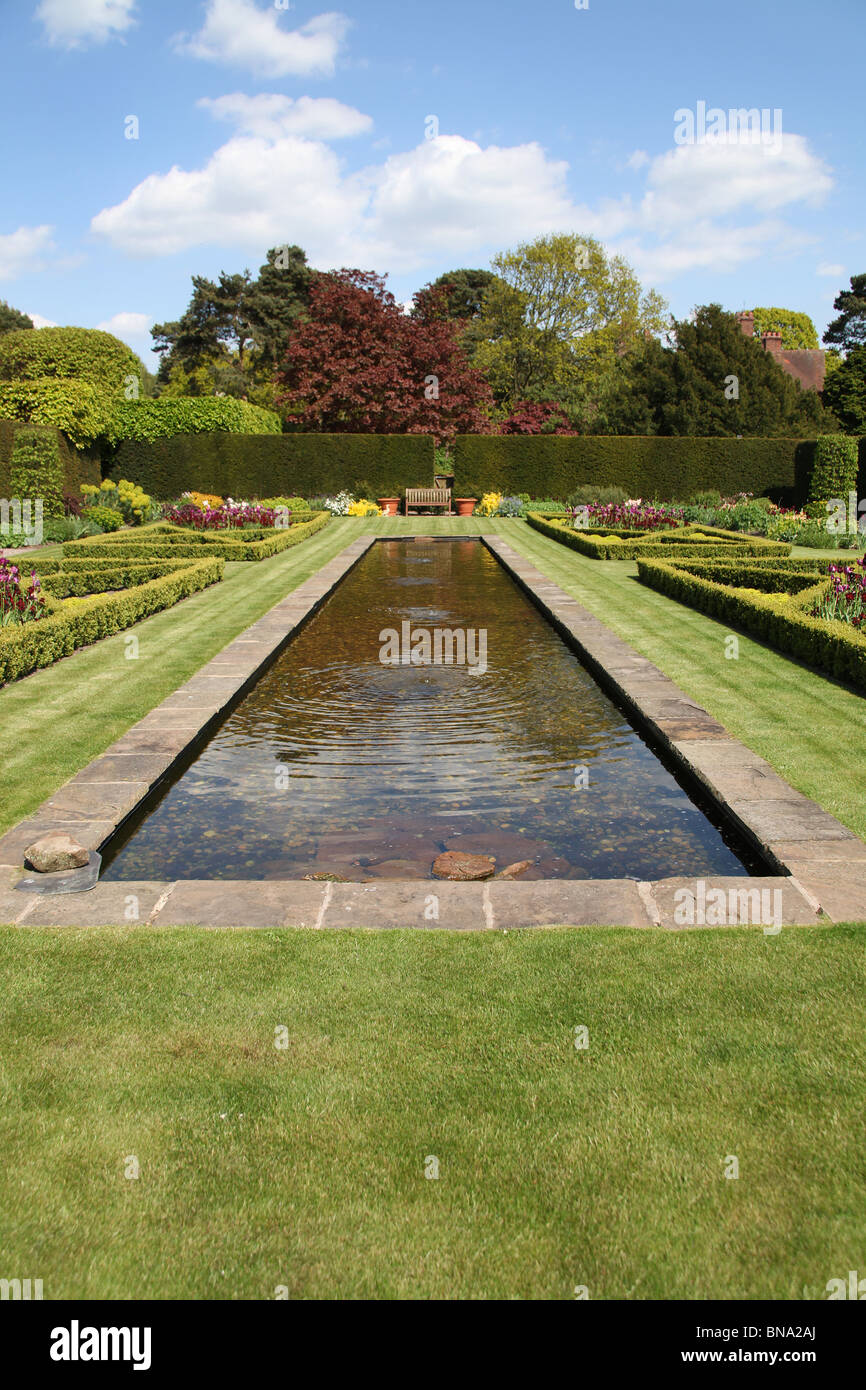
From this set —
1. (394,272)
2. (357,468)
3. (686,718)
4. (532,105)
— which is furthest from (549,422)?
(686,718)

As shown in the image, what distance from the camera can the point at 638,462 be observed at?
28672 millimetres

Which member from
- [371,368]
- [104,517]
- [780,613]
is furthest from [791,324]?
[780,613]

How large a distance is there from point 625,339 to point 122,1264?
1951 inches

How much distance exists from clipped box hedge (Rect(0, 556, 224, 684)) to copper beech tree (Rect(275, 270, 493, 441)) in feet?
73.1

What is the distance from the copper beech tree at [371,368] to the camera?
34.2m

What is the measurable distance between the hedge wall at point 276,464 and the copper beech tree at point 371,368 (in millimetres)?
5951

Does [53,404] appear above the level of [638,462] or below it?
above

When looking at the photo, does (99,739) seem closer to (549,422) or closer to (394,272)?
(394,272)

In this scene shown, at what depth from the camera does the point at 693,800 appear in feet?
18.9

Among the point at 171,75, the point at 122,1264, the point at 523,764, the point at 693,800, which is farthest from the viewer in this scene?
the point at 171,75

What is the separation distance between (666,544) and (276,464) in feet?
49.4

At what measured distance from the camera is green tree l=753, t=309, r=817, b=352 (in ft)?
233

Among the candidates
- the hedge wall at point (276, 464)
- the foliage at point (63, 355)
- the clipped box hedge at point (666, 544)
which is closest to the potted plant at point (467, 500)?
the hedge wall at point (276, 464)

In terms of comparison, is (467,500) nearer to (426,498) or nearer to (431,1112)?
(426,498)
